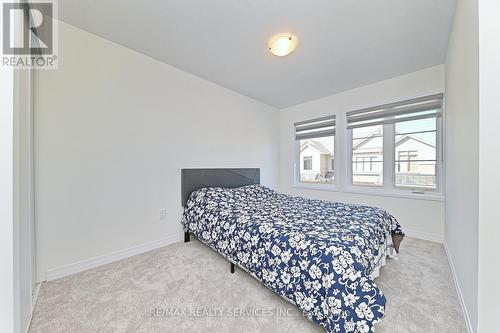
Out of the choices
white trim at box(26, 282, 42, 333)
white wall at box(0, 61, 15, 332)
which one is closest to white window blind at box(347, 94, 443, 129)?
white wall at box(0, 61, 15, 332)

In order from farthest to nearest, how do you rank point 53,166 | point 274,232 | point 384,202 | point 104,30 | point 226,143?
point 226,143 < point 384,202 < point 104,30 < point 53,166 < point 274,232

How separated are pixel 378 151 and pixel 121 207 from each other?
12.0 feet

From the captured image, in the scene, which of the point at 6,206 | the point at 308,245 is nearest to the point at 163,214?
the point at 6,206

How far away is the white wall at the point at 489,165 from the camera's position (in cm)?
99

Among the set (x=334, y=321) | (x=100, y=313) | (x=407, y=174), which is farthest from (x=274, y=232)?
(x=407, y=174)

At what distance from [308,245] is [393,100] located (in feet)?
8.92

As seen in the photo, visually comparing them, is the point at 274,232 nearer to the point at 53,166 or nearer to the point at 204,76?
the point at 53,166

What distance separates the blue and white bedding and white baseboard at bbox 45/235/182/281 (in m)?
0.54

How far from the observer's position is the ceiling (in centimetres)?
163

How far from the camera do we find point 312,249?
1.23m

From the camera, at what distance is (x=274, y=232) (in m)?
1.49

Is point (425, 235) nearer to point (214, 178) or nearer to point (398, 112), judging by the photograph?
point (398, 112)

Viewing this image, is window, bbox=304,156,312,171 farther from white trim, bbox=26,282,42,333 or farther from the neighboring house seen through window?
white trim, bbox=26,282,42,333

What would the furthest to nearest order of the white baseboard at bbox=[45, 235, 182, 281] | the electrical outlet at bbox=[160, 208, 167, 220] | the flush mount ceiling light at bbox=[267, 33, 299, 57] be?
1. the electrical outlet at bbox=[160, 208, 167, 220]
2. the flush mount ceiling light at bbox=[267, 33, 299, 57]
3. the white baseboard at bbox=[45, 235, 182, 281]
